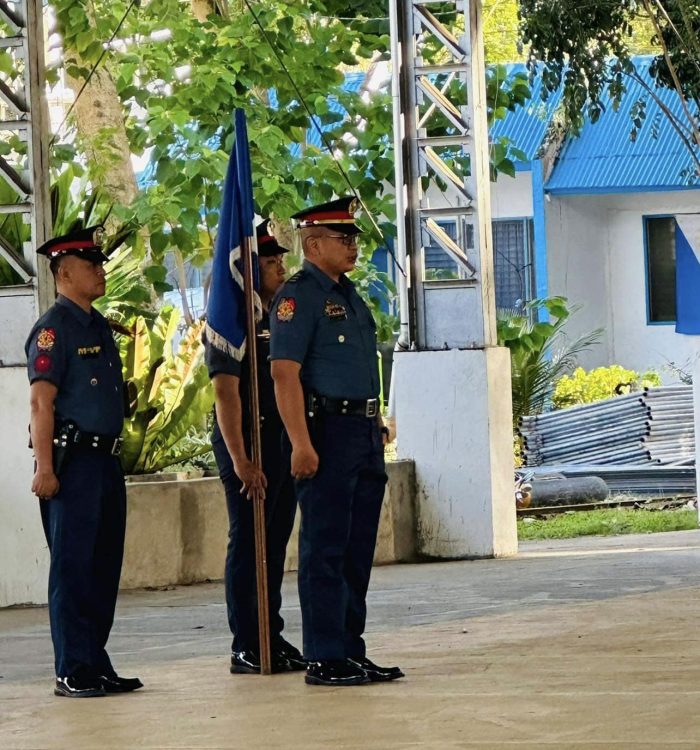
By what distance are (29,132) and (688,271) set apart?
17.7 feet

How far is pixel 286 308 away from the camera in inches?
277

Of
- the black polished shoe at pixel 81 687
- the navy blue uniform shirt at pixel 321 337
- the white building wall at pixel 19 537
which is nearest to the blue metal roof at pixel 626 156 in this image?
the white building wall at pixel 19 537

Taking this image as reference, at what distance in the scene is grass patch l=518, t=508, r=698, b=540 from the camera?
16.0 m

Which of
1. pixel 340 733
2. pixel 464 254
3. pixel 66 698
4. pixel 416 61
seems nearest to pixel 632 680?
pixel 340 733

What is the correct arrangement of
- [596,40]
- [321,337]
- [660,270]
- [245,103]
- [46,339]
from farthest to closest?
[660,270]
[596,40]
[245,103]
[46,339]
[321,337]

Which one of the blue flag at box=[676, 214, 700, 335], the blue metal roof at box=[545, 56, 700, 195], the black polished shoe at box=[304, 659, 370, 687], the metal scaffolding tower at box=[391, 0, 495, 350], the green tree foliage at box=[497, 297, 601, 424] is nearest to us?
the black polished shoe at box=[304, 659, 370, 687]

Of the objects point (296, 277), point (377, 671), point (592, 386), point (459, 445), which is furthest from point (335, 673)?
point (592, 386)

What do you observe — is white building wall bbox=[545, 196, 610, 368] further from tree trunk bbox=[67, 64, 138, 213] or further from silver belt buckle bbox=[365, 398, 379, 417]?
silver belt buckle bbox=[365, 398, 379, 417]

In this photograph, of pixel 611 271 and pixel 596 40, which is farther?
pixel 611 271

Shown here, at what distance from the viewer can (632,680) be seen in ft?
22.0

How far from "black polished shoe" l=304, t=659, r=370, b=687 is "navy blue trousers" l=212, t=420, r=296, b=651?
565 mm

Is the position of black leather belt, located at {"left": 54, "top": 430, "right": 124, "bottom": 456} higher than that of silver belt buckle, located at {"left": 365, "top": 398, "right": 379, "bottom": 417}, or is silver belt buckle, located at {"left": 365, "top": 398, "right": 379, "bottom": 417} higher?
silver belt buckle, located at {"left": 365, "top": 398, "right": 379, "bottom": 417}

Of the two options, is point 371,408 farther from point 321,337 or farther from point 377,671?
point 377,671

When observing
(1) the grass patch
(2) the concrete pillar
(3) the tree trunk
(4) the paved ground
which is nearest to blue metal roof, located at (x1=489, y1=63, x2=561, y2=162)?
(3) the tree trunk
